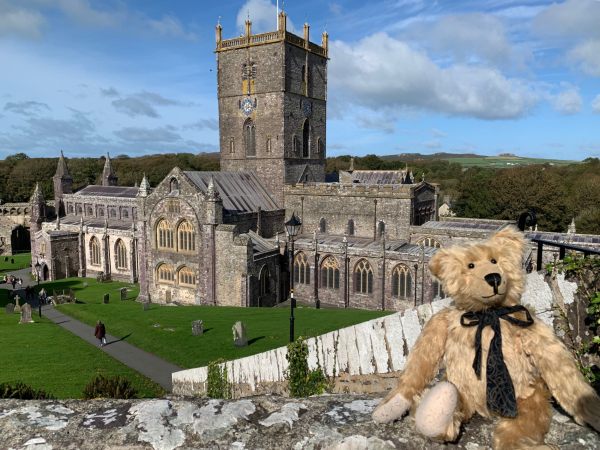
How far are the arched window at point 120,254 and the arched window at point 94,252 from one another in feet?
8.27

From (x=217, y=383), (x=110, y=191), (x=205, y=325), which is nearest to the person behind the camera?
(x=217, y=383)

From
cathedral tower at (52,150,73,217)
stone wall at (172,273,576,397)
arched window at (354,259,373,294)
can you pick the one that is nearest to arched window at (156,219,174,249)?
arched window at (354,259,373,294)

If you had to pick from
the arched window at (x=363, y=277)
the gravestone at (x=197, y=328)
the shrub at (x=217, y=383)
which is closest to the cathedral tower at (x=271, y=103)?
the arched window at (x=363, y=277)

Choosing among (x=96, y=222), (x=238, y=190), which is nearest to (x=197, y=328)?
(x=238, y=190)

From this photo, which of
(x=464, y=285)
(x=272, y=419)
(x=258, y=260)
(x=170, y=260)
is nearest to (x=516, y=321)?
(x=464, y=285)

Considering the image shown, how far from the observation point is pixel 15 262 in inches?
1922

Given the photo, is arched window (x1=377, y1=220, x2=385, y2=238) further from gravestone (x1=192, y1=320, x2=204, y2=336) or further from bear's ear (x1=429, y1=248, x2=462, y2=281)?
bear's ear (x1=429, y1=248, x2=462, y2=281)

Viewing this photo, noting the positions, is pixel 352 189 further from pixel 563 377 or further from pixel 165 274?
pixel 563 377

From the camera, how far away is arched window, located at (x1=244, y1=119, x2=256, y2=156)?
106 feet

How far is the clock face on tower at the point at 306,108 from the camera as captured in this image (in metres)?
32.6

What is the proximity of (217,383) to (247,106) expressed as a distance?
84.7 ft

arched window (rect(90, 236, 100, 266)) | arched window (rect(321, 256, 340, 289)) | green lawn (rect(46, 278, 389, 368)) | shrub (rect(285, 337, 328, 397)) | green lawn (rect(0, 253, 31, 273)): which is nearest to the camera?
shrub (rect(285, 337, 328, 397))

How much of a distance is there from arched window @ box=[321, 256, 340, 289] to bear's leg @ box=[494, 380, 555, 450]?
24.1m

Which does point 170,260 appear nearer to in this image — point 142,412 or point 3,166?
point 142,412
